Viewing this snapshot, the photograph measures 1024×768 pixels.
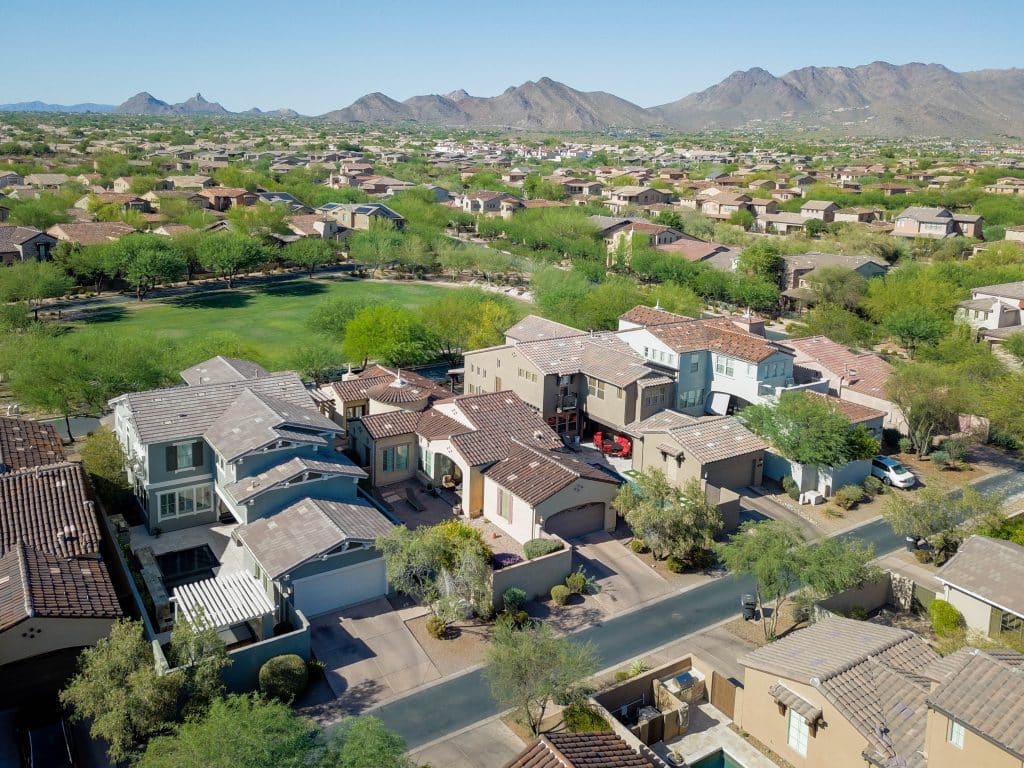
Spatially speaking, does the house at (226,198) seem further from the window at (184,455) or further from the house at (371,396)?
the window at (184,455)

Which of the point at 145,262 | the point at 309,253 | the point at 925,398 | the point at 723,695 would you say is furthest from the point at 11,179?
the point at 723,695

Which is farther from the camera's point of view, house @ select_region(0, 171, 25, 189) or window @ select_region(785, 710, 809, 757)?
house @ select_region(0, 171, 25, 189)

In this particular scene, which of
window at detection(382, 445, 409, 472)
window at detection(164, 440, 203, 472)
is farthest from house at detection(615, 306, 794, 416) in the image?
window at detection(164, 440, 203, 472)

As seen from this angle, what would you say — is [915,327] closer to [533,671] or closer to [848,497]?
[848,497]

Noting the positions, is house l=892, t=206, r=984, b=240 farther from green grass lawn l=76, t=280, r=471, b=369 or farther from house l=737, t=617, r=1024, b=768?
house l=737, t=617, r=1024, b=768

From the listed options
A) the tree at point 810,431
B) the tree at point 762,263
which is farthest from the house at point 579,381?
the tree at point 762,263

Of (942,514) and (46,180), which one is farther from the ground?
(46,180)
